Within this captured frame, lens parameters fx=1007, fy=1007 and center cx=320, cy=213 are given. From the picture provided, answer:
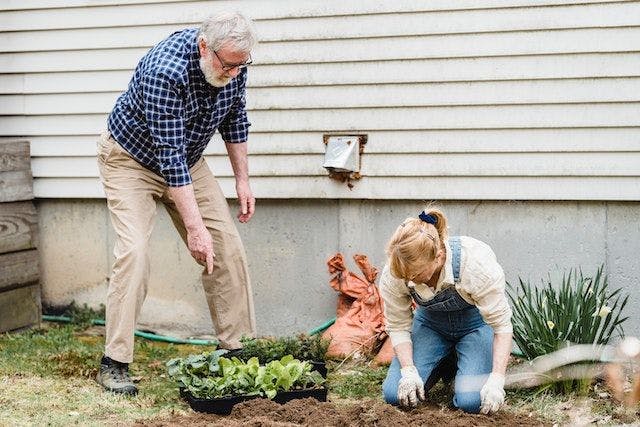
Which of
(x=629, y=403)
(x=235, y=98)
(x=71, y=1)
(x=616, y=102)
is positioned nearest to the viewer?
(x=629, y=403)

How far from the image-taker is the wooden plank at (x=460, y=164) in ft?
19.3

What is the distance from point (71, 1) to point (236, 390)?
11.0 ft

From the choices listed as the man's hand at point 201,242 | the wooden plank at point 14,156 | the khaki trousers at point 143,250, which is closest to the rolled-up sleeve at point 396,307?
the man's hand at point 201,242

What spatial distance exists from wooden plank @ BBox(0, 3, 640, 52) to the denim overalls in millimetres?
1812

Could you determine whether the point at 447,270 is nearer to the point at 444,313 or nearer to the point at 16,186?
the point at 444,313

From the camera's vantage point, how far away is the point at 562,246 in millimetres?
6031

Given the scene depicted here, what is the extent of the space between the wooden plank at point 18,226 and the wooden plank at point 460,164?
138 centimetres

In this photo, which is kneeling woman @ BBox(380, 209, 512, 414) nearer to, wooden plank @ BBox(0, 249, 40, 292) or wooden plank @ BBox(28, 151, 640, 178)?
wooden plank @ BBox(28, 151, 640, 178)

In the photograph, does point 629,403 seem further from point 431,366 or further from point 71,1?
point 71,1

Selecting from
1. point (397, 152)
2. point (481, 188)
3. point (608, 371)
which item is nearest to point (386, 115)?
point (397, 152)

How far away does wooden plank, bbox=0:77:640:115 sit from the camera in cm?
583

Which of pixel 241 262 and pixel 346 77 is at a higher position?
pixel 346 77

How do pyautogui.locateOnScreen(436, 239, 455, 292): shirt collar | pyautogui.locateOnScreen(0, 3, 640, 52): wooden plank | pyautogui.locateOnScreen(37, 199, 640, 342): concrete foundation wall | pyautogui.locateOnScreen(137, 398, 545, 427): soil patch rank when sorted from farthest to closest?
1. pyautogui.locateOnScreen(37, 199, 640, 342): concrete foundation wall
2. pyautogui.locateOnScreen(0, 3, 640, 52): wooden plank
3. pyautogui.locateOnScreen(436, 239, 455, 292): shirt collar
4. pyautogui.locateOnScreen(137, 398, 545, 427): soil patch

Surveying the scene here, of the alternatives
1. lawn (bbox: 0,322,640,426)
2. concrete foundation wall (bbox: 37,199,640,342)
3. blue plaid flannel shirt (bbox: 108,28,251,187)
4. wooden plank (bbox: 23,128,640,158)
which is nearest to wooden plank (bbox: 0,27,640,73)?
wooden plank (bbox: 23,128,640,158)
